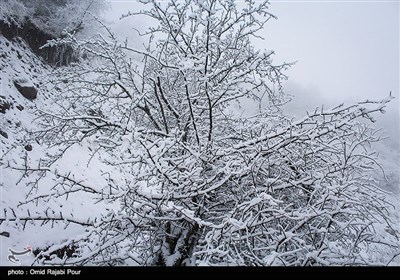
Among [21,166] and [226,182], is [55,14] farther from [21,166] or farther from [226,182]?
[226,182]

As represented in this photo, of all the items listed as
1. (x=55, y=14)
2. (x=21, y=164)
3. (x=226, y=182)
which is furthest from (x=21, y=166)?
(x=55, y=14)

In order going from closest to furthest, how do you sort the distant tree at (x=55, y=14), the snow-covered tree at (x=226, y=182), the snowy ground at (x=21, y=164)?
the snow-covered tree at (x=226, y=182) < the snowy ground at (x=21, y=164) < the distant tree at (x=55, y=14)

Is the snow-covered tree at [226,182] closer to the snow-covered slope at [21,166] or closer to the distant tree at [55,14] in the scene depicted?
the snow-covered slope at [21,166]

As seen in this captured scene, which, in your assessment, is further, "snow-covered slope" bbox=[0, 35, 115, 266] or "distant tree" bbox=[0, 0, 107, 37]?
"distant tree" bbox=[0, 0, 107, 37]

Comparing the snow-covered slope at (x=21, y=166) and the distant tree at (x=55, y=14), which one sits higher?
the distant tree at (x=55, y=14)

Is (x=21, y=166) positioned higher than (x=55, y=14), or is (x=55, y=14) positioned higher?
(x=55, y=14)

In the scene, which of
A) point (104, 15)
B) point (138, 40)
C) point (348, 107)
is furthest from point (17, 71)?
point (138, 40)

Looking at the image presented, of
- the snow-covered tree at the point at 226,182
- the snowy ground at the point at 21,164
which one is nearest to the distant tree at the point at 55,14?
the snowy ground at the point at 21,164

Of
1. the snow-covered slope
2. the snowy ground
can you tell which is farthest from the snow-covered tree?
the snow-covered slope

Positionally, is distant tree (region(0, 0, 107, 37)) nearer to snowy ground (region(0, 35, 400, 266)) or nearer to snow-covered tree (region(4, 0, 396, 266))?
snowy ground (region(0, 35, 400, 266))

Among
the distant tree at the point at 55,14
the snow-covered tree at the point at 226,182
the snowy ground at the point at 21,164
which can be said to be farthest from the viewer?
the distant tree at the point at 55,14

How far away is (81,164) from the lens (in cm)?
973
